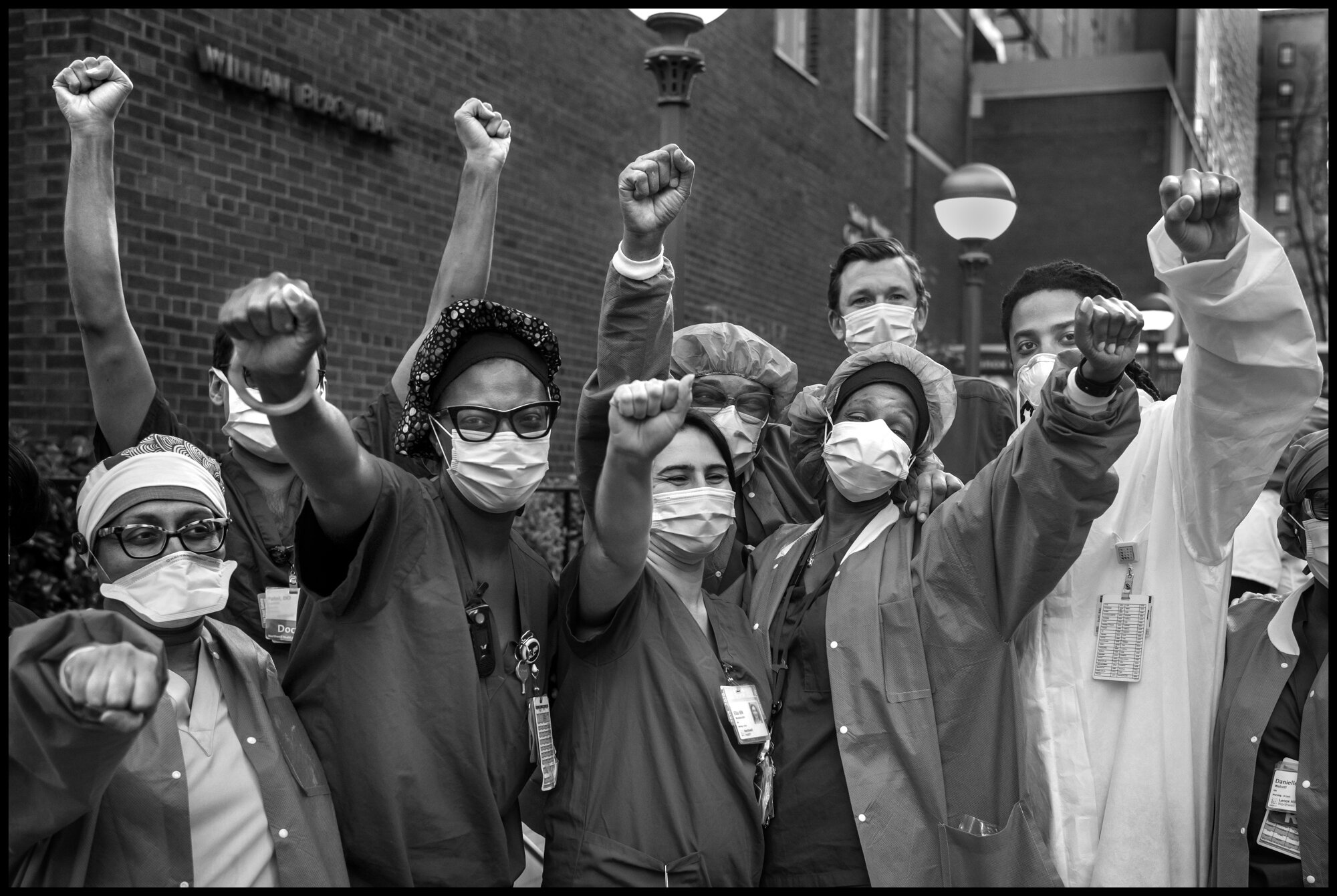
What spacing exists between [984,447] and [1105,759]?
1.90m

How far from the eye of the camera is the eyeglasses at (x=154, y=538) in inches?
110

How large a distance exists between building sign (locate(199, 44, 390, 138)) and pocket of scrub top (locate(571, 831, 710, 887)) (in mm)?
5245

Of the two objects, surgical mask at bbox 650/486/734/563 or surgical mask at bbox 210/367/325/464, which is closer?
surgical mask at bbox 650/486/734/563

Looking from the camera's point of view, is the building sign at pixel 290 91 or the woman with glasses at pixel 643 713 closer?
the woman with glasses at pixel 643 713

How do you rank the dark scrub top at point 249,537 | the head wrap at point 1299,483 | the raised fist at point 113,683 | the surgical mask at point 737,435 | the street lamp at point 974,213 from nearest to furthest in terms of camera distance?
the raised fist at point 113,683 < the head wrap at point 1299,483 < the dark scrub top at point 249,537 < the surgical mask at point 737,435 < the street lamp at point 974,213

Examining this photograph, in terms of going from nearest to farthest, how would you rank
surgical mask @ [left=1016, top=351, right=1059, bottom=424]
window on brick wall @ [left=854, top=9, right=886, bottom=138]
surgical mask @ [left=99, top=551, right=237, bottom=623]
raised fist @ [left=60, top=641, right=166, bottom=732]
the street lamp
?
1. raised fist @ [left=60, top=641, right=166, bottom=732]
2. surgical mask @ [left=99, top=551, right=237, bottom=623]
3. surgical mask @ [left=1016, top=351, right=1059, bottom=424]
4. the street lamp
5. window on brick wall @ [left=854, top=9, right=886, bottom=138]

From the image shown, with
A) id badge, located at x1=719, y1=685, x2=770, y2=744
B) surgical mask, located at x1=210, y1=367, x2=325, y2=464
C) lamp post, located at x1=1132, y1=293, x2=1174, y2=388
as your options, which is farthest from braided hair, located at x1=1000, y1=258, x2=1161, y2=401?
lamp post, located at x1=1132, y1=293, x2=1174, y2=388

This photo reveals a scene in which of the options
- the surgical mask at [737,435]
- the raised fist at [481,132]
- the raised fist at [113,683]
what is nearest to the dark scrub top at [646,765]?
the raised fist at [113,683]

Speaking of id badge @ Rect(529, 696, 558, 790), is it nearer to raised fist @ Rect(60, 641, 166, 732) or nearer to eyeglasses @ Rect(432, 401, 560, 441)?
eyeglasses @ Rect(432, 401, 560, 441)

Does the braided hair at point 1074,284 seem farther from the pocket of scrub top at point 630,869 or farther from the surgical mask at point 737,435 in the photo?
the pocket of scrub top at point 630,869

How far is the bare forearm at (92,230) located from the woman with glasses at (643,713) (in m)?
1.32

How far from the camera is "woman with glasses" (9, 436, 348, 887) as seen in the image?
2246 millimetres

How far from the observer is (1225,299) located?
8.93 feet

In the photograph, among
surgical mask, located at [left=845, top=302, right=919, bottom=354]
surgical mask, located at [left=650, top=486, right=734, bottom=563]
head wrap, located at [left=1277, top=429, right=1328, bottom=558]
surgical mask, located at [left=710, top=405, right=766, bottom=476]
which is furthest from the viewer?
surgical mask, located at [left=845, top=302, right=919, bottom=354]
